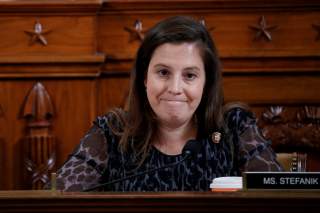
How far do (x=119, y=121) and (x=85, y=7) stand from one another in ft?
1.92

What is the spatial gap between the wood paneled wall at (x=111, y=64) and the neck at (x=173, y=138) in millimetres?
504

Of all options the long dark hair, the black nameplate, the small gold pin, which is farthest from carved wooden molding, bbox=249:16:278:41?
the black nameplate

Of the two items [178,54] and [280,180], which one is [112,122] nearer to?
[178,54]

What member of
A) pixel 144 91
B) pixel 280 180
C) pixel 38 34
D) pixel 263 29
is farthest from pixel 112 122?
pixel 280 180

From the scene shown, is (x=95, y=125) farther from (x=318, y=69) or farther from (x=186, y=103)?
(x=318, y=69)

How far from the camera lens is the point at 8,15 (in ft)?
8.69

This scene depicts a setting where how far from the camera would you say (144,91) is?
2.27m

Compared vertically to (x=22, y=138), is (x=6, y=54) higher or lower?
higher

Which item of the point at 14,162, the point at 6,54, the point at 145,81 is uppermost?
the point at 6,54
